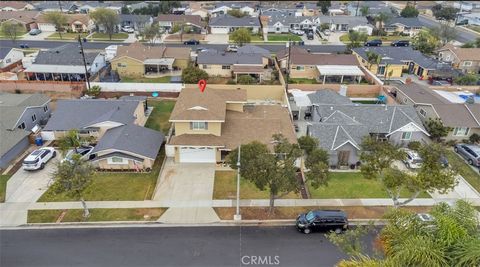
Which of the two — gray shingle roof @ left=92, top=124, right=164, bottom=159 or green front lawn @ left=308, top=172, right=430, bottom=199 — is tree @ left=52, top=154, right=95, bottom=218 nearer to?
gray shingle roof @ left=92, top=124, right=164, bottom=159

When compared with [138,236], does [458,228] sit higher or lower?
higher

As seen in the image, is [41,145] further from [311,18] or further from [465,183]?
[311,18]

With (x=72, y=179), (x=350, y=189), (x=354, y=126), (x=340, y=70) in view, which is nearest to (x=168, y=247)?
(x=72, y=179)

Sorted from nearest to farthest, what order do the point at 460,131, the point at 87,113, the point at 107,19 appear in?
the point at 460,131
the point at 87,113
the point at 107,19

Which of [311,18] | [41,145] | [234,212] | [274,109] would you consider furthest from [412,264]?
[311,18]

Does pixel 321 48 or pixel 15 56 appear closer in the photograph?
pixel 15 56

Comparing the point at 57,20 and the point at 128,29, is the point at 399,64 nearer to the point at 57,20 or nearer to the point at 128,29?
the point at 128,29

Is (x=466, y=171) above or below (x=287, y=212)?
below
